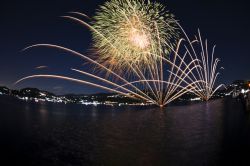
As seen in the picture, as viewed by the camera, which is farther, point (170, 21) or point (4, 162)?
point (170, 21)

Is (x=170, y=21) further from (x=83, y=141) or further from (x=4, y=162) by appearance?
(x=4, y=162)

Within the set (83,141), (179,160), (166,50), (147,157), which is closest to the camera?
(179,160)

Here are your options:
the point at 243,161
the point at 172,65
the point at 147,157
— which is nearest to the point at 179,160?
the point at 147,157

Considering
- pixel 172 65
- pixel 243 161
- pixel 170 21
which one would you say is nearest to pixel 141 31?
pixel 170 21

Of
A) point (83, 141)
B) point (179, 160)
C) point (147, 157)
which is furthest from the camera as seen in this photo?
point (83, 141)

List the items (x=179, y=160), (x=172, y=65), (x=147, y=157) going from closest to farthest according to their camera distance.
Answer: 1. (x=179, y=160)
2. (x=147, y=157)
3. (x=172, y=65)

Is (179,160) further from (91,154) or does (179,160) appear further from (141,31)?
(141,31)

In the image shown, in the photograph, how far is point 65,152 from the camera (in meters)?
27.3

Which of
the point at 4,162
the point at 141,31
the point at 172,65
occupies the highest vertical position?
the point at 141,31

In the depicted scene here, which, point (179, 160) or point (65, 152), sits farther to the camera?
point (65, 152)

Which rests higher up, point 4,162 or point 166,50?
point 166,50

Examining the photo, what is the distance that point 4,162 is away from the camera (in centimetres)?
2420

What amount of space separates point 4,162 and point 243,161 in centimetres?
1870

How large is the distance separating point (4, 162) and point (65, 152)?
17.7 feet
